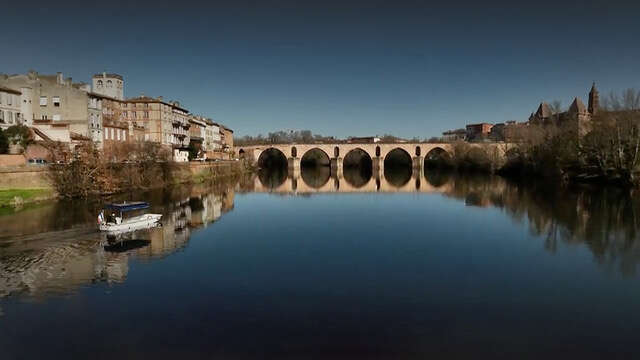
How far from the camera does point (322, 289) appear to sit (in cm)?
1362

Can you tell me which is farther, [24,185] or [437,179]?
[437,179]

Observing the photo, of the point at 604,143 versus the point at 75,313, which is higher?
the point at 604,143

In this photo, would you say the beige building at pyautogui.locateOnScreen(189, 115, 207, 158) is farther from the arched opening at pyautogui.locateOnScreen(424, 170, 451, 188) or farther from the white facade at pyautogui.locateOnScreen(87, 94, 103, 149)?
the arched opening at pyautogui.locateOnScreen(424, 170, 451, 188)

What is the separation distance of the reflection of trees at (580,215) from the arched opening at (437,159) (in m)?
48.4

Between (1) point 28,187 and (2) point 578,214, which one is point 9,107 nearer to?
(1) point 28,187

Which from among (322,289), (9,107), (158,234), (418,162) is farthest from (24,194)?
(418,162)

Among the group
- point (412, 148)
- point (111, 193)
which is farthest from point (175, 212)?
point (412, 148)

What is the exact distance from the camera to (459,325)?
10883 millimetres

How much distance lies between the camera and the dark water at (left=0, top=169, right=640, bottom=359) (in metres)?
9.93

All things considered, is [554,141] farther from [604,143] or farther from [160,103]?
[160,103]

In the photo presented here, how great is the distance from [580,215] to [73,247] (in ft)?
91.6

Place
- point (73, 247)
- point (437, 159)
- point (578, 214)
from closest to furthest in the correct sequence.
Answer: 1. point (73, 247)
2. point (578, 214)
3. point (437, 159)

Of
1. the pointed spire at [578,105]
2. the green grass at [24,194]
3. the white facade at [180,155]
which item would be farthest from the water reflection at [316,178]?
the pointed spire at [578,105]

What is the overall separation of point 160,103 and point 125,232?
4030cm
